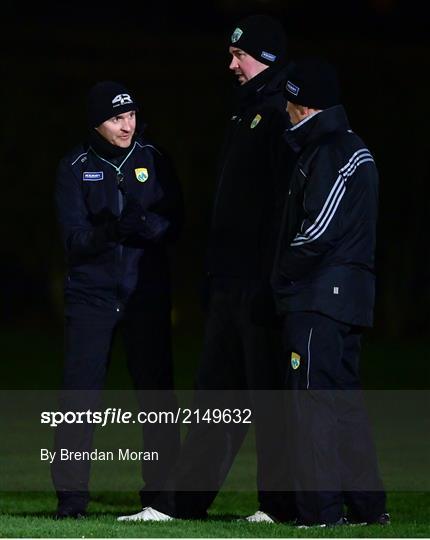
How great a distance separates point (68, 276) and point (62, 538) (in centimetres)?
158

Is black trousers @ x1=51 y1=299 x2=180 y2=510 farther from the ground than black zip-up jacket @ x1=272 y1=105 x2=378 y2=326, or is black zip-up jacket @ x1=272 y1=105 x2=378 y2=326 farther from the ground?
black zip-up jacket @ x1=272 y1=105 x2=378 y2=326

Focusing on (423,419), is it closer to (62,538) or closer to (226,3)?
(62,538)

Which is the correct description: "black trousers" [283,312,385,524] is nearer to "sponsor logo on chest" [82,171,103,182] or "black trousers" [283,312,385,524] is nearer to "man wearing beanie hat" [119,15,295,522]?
"man wearing beanie hat" [119,15,295,522]

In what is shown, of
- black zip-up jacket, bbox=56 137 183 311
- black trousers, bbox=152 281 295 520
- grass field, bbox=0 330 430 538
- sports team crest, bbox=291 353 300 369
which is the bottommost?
grass field, bbox=0 330 430 538

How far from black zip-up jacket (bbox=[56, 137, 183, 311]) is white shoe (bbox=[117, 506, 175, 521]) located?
929mm

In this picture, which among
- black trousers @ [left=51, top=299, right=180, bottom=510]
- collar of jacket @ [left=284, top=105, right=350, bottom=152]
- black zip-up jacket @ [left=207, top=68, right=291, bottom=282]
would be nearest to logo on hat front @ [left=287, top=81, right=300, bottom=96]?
collar of jacket @ [left=284, top=105, right=350, bottom=152]

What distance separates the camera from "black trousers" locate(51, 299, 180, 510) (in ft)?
26.2

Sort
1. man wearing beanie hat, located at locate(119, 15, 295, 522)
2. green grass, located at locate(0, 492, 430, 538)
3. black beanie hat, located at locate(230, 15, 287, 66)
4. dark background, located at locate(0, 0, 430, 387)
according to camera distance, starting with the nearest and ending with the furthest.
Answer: green grass, located at locate(0, 492, 430, 538) → man wearing beanie hat, located at locate(119, 15, 295, 522) → black beanie hat, located at locate(230, 15, 287, 66) → dark background, located at locate(0, 0, 430, 387)

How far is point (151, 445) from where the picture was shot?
8.10m

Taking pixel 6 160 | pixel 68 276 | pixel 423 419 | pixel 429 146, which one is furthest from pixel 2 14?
pixel 68 276

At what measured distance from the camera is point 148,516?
7.82 metres

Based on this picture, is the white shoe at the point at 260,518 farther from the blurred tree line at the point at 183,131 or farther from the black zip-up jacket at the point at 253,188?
the blurred tree line at the point at 183,131

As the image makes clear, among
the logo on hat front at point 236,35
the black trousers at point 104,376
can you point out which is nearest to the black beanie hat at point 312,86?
the logo on hat front at point 236,35

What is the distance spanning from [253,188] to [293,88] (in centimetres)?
56
